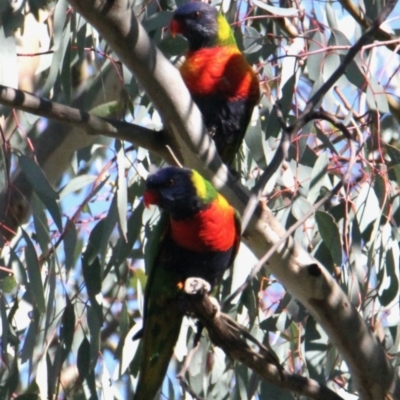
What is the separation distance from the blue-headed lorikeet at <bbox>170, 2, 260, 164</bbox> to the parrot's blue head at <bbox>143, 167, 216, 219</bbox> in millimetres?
421

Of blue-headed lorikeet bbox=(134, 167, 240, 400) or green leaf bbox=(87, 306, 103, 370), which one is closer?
blue-headed lorikeet bbox=(134, 167, 240, 400)

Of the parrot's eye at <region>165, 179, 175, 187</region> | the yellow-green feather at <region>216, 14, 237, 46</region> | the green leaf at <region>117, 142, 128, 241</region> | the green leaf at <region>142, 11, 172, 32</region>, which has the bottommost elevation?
the parrot's eye at <region>165, 179, 175, 187</region>

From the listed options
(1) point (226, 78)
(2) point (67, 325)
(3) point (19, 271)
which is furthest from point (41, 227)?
(1) point (226, 78)

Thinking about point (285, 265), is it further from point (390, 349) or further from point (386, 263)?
point (390, 349)

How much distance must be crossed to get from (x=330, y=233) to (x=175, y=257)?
35 cm

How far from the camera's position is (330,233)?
1788 millimetres

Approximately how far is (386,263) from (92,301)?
697mm

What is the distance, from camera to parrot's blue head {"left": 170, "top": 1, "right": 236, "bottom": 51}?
223cm

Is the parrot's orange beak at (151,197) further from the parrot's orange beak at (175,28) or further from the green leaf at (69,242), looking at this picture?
the parrot's orange beak at (175,28)

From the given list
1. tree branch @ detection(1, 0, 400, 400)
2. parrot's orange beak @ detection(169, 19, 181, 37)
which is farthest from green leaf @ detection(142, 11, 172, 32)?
tree branch @ detection(1, 0, 400, 400)

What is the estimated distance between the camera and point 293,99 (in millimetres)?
2090

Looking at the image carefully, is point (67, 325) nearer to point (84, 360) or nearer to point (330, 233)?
point (84, 360)

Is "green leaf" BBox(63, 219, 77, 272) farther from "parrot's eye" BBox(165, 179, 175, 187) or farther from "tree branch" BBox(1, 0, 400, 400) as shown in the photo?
"tree branch" BBox(1, 0, 400, 400)

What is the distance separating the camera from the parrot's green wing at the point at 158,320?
73.4 inches
